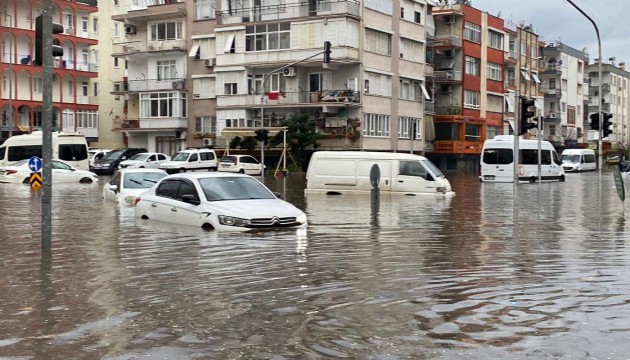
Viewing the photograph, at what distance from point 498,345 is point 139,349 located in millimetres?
2926

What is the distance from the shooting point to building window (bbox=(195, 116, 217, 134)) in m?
66.9

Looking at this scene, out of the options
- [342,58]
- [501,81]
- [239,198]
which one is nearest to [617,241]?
[239,198]

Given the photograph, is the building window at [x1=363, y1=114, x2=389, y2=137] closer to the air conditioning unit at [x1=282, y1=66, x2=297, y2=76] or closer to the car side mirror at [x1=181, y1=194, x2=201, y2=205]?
the air conditioning unit at [x1=282, y1=66, x2=297, y2=76]

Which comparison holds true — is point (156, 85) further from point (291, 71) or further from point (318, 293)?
point (318, 293)

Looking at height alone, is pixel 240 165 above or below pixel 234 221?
above

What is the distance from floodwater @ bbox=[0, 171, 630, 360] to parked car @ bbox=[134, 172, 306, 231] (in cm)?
35

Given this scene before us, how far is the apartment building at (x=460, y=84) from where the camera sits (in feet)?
242

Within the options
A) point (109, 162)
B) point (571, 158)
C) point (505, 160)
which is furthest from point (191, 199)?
point (571, 158)

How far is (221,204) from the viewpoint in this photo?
16.8 metres

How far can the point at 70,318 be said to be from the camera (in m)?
8.24

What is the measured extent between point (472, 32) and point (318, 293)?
233 ft

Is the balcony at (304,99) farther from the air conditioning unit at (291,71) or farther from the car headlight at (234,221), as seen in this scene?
the car headlight at (234,221)

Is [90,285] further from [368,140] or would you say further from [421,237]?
[368,140]

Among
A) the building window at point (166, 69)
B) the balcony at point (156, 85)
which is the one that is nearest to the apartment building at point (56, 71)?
the balcony at point (156, 85)
